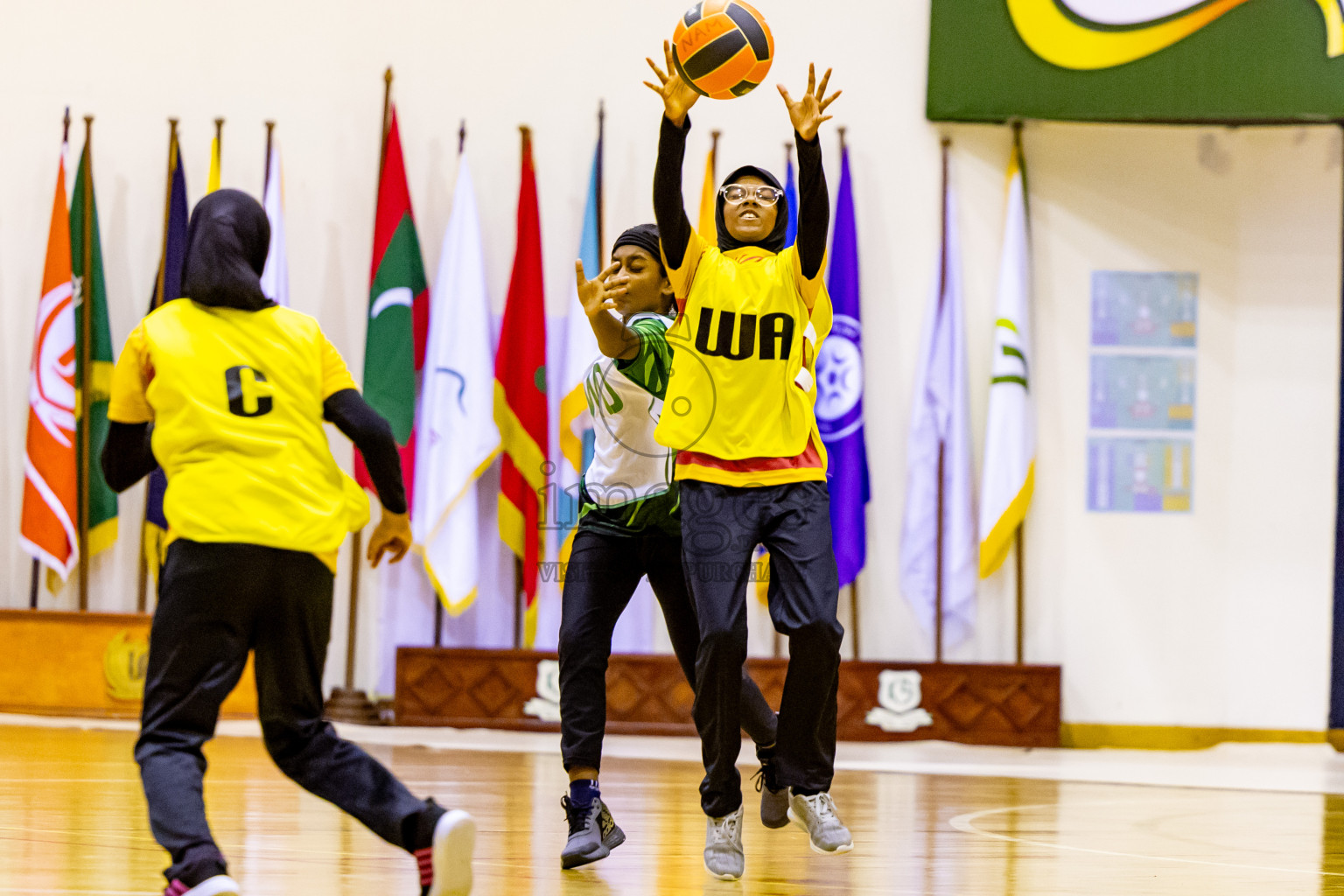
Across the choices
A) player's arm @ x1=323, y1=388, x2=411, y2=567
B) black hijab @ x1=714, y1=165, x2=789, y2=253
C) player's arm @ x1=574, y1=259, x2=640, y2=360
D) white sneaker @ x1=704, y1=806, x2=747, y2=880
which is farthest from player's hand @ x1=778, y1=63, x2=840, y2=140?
white sneaker @ x1=704, y1=806, x2=747, y2=880

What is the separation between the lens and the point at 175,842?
198cm

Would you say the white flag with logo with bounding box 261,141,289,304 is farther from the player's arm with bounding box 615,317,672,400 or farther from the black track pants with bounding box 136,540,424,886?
the black track pants with bounding box 136,540,424,886

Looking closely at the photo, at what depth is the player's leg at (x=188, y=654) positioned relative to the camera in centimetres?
206

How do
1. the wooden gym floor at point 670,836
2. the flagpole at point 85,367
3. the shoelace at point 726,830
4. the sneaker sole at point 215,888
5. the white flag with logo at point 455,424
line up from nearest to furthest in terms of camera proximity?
the sneaker sole at point 215,888, the wooden gym floor at point 670,836, the shoelace at point 726,830, the white flag with logo at point 455,424, the flagpole at point 85,367

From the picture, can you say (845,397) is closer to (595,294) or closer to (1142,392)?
(1142,392)

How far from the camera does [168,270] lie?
18.5 ft

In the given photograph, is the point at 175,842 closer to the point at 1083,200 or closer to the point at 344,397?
the point at 344,397

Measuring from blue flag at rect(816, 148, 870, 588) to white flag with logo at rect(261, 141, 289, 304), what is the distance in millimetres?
2305

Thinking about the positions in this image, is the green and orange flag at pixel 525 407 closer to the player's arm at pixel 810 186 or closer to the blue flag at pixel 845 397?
the blue flag at pixel 845 397

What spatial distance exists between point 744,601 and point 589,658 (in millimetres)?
418

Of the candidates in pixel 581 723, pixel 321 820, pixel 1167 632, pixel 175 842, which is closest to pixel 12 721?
pixel 321 820

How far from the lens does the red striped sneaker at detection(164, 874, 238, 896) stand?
6.32 feet

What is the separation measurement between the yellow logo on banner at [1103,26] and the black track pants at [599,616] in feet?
11.9

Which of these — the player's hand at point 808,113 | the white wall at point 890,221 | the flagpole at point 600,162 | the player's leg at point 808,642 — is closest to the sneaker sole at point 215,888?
the player's leg at point 808,642
